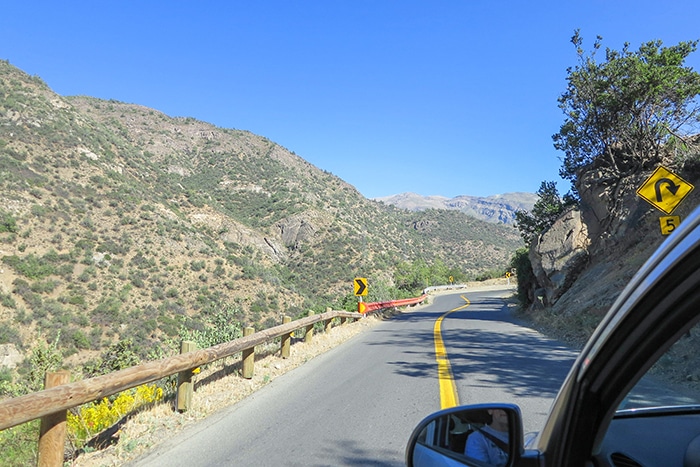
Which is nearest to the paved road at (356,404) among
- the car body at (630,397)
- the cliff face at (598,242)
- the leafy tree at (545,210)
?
the car body at (630,397)

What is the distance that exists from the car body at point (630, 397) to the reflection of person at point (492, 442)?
0.07 ft

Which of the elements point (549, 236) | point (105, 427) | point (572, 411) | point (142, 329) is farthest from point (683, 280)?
point (142, 329)

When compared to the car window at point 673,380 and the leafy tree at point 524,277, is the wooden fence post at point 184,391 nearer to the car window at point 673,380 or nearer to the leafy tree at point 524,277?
the car window at point 673,380

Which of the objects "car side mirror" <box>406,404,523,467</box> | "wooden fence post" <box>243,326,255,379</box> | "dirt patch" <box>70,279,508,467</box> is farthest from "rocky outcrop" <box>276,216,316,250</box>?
"car side mirror" <box>406,404,523,467</box>

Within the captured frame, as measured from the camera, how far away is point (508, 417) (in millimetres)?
1609

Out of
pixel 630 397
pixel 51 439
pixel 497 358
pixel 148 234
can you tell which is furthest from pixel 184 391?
pixel 148 234

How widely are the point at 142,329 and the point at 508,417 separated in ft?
96.9

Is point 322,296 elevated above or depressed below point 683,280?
below

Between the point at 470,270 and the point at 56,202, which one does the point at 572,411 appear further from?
the point at 470,270

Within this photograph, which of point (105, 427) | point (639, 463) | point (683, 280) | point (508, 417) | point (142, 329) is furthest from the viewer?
point (142, 329)

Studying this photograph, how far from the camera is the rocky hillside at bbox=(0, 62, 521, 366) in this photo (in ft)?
90.7

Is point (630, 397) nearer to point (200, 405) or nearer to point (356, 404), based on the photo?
point (356, 404)

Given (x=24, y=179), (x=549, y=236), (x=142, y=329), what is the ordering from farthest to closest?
(x=24, y=179)
(x=142, y=329)
(x=549, y=236)

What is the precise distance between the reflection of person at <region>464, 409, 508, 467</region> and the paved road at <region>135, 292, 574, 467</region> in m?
2.96
